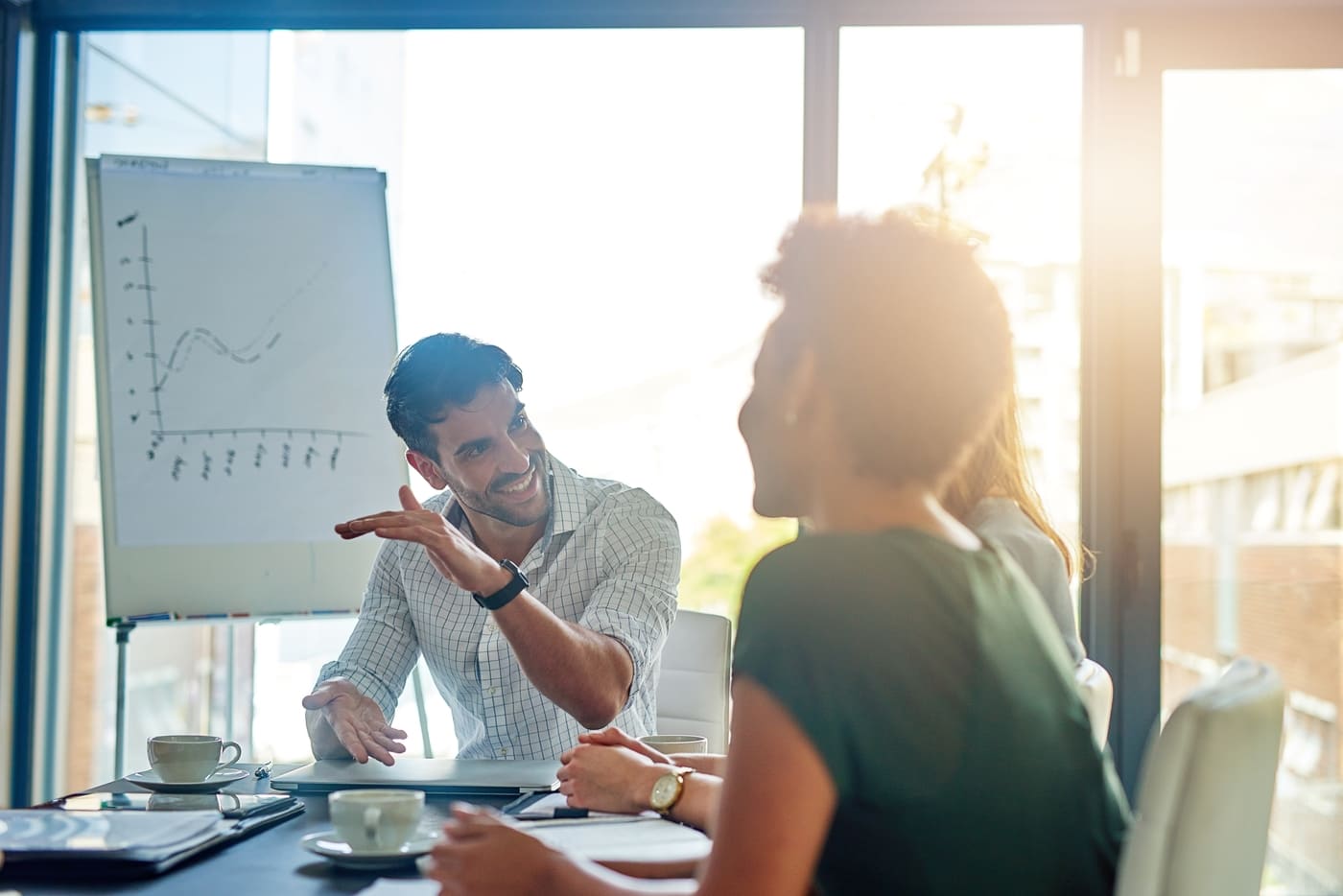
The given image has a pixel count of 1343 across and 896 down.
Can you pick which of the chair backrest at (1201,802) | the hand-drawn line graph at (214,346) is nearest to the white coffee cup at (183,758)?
the chair backrest at (1201,802)

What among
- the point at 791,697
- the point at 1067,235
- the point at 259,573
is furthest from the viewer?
the point at 1067,235

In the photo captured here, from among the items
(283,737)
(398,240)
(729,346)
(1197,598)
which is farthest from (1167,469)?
(283,737)

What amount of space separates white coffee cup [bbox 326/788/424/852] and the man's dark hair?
1061 mm

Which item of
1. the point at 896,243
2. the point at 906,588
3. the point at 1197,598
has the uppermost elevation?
the point at 896,243

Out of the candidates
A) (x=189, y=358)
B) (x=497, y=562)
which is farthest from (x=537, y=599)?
(x=189, y=358)

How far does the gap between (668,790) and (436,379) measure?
1043 mm

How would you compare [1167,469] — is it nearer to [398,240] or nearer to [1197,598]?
[1197,598]

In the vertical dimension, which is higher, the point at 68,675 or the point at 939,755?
the point at 939,755

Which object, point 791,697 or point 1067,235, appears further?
point 1067,235

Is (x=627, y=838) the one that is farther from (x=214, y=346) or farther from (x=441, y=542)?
(x=214, y=346)

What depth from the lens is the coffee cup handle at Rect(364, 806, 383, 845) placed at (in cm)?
118

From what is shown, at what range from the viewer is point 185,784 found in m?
1.58

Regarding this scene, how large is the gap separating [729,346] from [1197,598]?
127 centimetres

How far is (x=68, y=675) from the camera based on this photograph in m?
3.21
